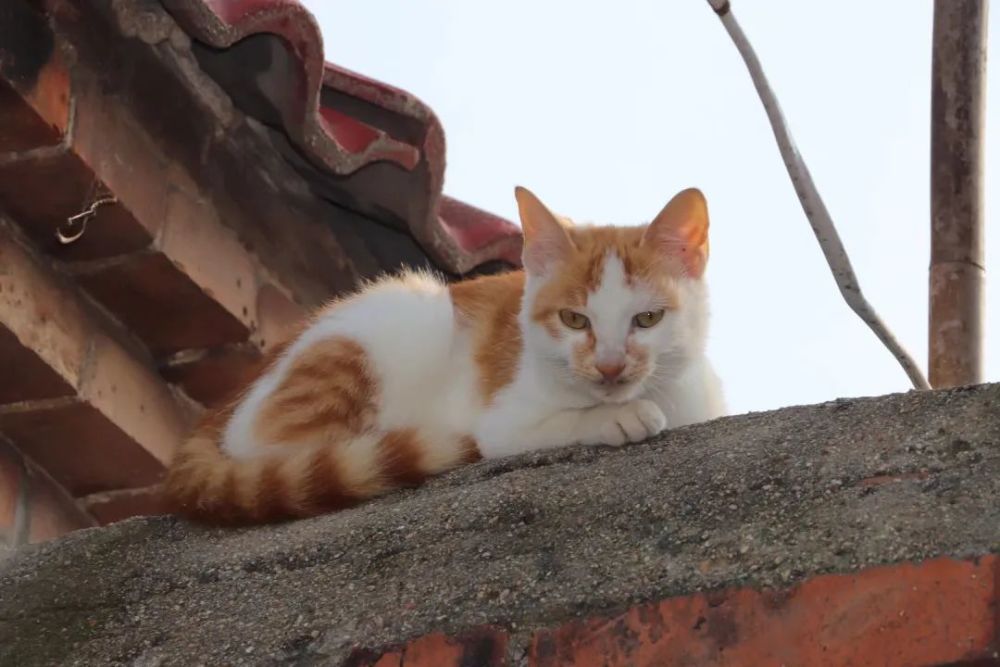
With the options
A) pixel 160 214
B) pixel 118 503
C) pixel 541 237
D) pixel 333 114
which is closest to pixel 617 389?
pixel 541 237

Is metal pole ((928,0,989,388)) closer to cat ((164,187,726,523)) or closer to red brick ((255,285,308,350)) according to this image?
cat ((164,187,726,523))

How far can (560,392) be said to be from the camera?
270 cm

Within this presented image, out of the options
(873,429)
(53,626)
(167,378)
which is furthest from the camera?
(167,378)

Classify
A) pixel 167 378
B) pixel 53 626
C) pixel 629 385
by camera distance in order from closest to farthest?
pixel 53 626 < pixel 629 385 < pixel 167 378

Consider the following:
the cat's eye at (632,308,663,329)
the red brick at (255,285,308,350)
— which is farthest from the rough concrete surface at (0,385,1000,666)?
the red brick at (255,285,308,350)

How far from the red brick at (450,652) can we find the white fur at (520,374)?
823 millimetres

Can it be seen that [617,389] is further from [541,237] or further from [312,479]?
[312,479]

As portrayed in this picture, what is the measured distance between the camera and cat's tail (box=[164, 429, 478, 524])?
7.42 ft

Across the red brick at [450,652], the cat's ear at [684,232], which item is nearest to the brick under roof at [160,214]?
the cat's ear at [684,232]

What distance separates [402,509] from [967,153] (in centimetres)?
134

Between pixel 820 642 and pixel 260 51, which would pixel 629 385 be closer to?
pixel 260 51

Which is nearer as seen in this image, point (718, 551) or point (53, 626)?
point (718, 551)

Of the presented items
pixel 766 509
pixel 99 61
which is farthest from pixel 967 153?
pixel 99 61

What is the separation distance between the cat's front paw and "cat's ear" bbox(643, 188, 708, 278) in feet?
1.96
